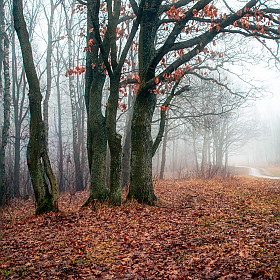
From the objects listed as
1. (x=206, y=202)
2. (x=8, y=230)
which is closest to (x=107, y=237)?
(x=8, y=230)

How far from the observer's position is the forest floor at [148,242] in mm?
3789

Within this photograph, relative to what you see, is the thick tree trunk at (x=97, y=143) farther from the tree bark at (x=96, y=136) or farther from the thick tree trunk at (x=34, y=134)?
the thick tree trunk at (x=34, y=134)

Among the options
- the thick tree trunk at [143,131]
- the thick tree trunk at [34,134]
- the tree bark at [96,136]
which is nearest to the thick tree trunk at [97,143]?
the tree bark at [96,136]

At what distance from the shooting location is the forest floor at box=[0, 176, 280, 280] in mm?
3789

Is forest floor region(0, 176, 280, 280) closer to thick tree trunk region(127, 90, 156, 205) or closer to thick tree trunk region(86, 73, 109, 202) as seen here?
thick tree trunk region(127, 90, 156, 205)

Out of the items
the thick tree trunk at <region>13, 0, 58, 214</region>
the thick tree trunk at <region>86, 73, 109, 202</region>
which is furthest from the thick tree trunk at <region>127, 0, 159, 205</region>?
the thick tree trunk at <region>13, 0, 58, 214</region>

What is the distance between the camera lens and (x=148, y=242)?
5.10m

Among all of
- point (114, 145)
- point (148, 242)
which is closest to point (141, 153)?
point (114, 145)

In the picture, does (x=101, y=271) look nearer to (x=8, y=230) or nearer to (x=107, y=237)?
(x=107, y=237)

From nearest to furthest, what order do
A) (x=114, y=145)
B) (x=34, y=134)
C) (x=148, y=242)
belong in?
(x=148, y=242)
(x=34, y=134)
(x=114, y=145)

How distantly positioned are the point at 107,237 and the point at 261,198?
568 cm

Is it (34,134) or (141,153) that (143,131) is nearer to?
(141,153)

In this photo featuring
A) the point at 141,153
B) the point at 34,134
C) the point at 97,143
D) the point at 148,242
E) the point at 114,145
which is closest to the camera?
the point at 148,242

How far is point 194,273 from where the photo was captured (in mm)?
3652
